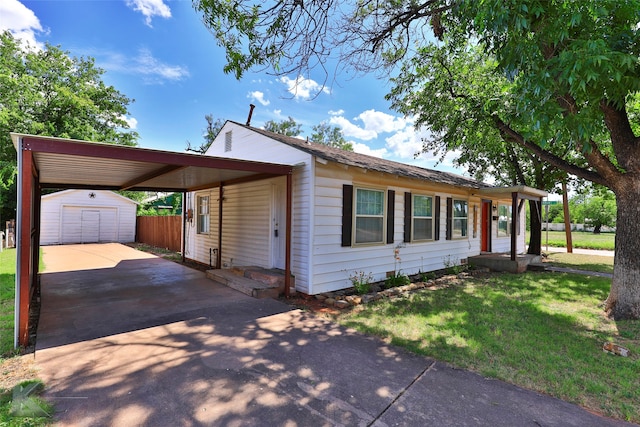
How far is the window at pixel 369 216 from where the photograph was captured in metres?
7.08

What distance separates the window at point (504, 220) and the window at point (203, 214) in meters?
11.5

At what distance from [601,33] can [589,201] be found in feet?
152

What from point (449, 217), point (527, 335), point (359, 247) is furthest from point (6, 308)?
point (449, 217)

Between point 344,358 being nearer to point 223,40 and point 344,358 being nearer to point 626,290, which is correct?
point 626,290

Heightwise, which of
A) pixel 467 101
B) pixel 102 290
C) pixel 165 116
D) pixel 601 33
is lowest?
pixel 102 290

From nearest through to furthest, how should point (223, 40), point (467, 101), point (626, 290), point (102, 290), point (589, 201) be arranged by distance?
point (626, 290) → point (223, 40) → point (102, 290) → point (467, 101) → point (589, 201)

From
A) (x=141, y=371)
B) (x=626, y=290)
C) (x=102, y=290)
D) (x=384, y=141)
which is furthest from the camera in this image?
(x=384, y=141)

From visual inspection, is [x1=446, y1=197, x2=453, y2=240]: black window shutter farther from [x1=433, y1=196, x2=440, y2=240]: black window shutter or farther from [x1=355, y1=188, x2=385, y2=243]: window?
[x1=355, y1=188, x2=385, y2=243]: window

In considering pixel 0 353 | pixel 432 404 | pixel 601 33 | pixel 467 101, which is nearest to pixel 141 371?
pixel 0 353

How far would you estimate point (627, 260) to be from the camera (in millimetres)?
5180

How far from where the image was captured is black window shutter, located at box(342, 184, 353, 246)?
6723mm

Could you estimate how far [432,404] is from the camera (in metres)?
2.76

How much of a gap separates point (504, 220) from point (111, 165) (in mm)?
14099

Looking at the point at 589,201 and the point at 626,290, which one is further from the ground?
the point at 589,201
